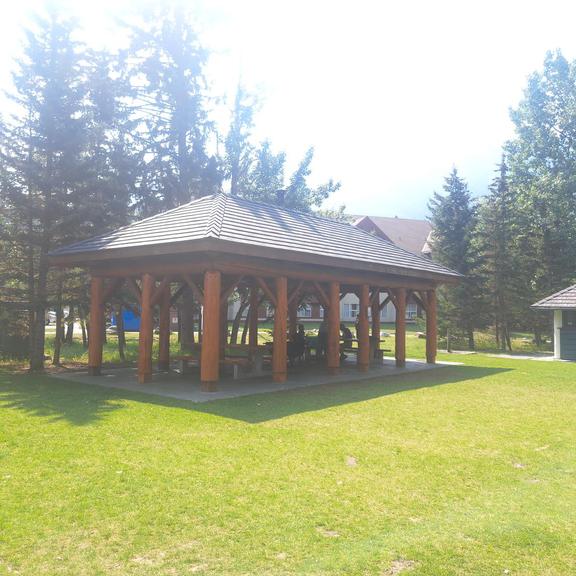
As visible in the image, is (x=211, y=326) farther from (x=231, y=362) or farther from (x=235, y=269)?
(x=231, y=362)

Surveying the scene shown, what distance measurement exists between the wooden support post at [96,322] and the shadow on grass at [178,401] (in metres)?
1.11

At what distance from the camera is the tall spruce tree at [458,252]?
1015 inches

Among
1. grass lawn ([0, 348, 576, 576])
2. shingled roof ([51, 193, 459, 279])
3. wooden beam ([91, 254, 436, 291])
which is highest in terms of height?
shingled roof ([51, 193, 459, 279])

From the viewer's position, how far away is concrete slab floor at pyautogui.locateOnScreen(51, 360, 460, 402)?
10039 millimetres

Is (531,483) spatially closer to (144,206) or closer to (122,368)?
(122,368)

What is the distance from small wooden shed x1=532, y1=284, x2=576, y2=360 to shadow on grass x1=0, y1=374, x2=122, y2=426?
17003 mm

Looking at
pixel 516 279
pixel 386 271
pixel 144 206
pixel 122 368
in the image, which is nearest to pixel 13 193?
pixel 122 368

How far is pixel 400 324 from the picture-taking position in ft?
50.2

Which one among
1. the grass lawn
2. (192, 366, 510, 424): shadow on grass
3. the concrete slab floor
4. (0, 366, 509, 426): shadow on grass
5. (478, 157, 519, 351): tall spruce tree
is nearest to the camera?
the grass lawn

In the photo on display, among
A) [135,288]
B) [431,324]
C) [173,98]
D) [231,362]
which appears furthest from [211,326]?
[173,98]

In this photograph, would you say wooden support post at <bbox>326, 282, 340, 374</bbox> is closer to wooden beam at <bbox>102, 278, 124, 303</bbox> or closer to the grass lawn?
the grass lawn

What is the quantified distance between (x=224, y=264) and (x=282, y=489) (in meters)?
5.76

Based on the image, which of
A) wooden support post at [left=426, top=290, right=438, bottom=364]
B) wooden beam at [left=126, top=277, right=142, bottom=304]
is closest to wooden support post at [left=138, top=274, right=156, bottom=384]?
wooden beam at [left=126, top=277, right=142, bottom=304]

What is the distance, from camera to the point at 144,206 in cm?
1950
